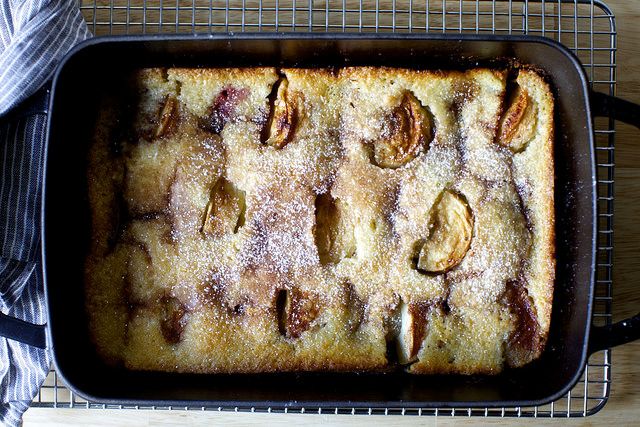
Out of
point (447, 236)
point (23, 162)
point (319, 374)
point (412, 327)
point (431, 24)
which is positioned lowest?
point (319, 374)

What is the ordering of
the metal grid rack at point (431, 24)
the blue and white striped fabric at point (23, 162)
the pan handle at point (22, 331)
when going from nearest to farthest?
the pan handle at point (22, 331), the blue and white striped fabric at point (23, 162), the metal grid rack at point (431, 24)

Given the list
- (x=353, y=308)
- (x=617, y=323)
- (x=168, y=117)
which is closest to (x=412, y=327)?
(x=353, y=308)

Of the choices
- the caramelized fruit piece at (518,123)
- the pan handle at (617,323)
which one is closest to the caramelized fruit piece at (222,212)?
the caramelized fruit piece at (518,123)

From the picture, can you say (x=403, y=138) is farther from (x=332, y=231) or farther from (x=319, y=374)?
(x=319, y=374)

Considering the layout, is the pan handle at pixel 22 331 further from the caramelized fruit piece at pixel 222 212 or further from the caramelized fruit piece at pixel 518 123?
the caramelized fruit piece at pixel 518 123

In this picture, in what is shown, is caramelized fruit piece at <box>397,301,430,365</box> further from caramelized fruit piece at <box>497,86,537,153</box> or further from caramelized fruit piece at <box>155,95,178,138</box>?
caramelized fruit piece at <box>155,95,178,138</box>

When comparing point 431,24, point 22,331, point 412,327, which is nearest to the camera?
point 22,331
